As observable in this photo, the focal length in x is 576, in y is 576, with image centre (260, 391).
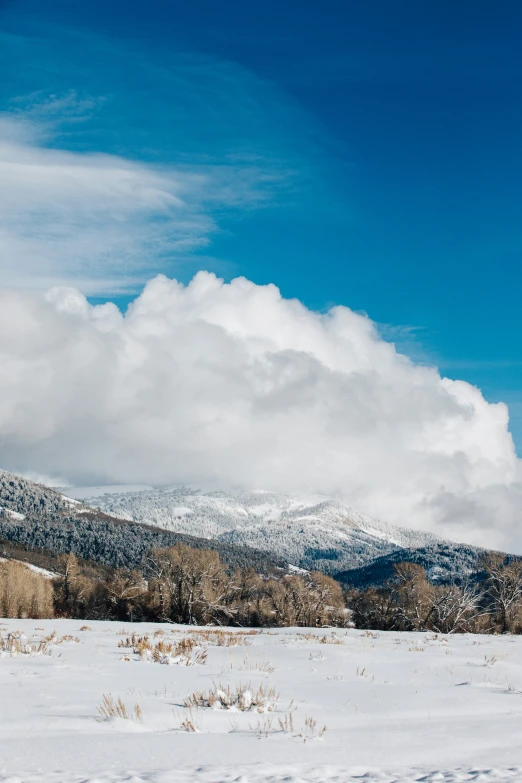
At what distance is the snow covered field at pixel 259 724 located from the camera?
5.29 metres

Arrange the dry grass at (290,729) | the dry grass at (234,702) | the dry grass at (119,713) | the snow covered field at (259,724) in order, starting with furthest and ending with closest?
the dry grass at (234,702) < the dry grass at (119,713) < the dry grass at (290,729) < the snow covered field at (259,724)

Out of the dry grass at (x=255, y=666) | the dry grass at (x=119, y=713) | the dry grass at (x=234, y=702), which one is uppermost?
the dry grass at (x=119, y=713)

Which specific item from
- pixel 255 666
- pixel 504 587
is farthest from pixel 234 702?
pixel 504 587

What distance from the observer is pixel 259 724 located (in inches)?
290

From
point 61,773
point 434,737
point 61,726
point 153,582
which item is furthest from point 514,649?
point 153,582

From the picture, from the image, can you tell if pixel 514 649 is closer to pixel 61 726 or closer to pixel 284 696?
pixel 284 696

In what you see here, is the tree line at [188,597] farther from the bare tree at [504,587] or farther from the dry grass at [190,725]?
the dry grass at [190,725]

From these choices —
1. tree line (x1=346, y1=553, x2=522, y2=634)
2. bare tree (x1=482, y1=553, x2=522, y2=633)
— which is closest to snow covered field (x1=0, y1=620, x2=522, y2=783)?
tree line (x1=346, y1=553, x2=522, y2=634)

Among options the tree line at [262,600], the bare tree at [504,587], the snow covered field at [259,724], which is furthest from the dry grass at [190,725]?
the bare tree at [504,587]

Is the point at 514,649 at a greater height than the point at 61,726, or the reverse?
the point at 61,726

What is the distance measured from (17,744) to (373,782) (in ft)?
11.6

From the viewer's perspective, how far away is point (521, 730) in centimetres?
759

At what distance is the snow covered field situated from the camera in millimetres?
5289

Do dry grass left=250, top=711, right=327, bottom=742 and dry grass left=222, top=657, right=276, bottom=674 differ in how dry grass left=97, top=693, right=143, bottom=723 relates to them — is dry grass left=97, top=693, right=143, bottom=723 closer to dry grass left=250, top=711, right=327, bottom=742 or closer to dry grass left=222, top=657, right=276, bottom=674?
dry grass left=250, top=711, right=327, bottom=742
